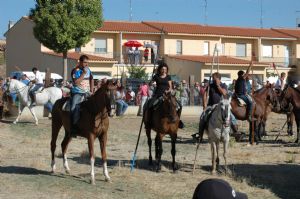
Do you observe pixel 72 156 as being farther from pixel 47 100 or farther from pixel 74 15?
pixel 74 15

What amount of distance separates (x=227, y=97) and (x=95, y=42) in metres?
45.0

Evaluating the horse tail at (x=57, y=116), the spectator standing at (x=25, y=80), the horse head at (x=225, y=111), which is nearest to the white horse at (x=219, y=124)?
the horse head at (x=225, y=111)

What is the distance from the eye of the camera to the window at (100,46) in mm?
57475

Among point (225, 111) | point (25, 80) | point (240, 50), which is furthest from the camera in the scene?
point (240, 50)

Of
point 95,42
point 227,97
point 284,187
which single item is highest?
point 95,42

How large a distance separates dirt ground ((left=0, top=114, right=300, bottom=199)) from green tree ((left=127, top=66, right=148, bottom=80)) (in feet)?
A: 89.6

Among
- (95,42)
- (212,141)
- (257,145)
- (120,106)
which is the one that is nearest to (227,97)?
(212,141)

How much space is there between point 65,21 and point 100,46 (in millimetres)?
16164

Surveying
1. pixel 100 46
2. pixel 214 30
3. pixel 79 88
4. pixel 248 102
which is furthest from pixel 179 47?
pixel 79 88

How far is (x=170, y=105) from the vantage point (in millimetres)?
13023

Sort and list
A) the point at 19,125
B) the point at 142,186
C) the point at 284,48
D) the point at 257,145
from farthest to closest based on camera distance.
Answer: the point at 284,48, the point at 19,125, the point at 257,145, the point at 142,186

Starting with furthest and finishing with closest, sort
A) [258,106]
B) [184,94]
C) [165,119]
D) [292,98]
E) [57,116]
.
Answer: [184,94], [292,98], [258,106], [165,119], [57,116]

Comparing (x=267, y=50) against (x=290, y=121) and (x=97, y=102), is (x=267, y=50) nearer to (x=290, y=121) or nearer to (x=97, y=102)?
(x=290, y=121)

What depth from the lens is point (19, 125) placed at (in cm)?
2389
